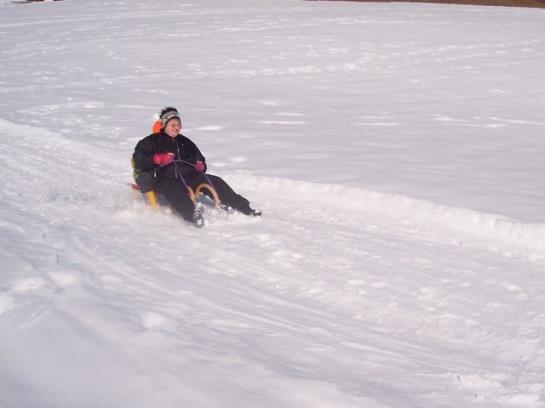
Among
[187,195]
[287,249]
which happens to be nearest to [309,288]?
[287,249]

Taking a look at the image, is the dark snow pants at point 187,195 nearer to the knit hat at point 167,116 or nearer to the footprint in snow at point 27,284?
the knit hat at point 167,116

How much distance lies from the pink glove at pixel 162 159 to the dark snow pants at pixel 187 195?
165 mm

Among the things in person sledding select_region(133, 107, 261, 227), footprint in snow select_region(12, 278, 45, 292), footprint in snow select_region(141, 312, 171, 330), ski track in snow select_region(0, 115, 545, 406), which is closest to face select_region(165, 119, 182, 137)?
person sledding select_region(133, 107, 261, 227)

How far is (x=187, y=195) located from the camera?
18.4 feet

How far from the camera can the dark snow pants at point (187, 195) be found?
18.0 feet

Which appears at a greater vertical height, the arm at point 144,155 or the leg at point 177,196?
the arm at point 144,155

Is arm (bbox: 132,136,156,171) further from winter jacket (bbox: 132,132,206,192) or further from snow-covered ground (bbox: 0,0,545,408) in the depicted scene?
snow-covered ground (bbox: 0,0,545,408)

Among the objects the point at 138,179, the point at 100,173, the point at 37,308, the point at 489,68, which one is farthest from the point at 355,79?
the point at 37,308

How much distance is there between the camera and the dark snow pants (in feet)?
18.0

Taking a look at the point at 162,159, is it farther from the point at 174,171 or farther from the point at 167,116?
the point at 167,116

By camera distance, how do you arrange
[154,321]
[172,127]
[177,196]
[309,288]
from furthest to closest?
[172,127]
[177,196]
[309,288]
[154,321]

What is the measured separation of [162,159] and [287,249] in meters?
1.61

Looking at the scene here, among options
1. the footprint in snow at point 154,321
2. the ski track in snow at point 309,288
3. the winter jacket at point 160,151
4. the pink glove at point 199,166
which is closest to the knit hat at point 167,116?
Answer: the winter jacket at point 160,151

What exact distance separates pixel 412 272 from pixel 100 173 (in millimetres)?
3769
